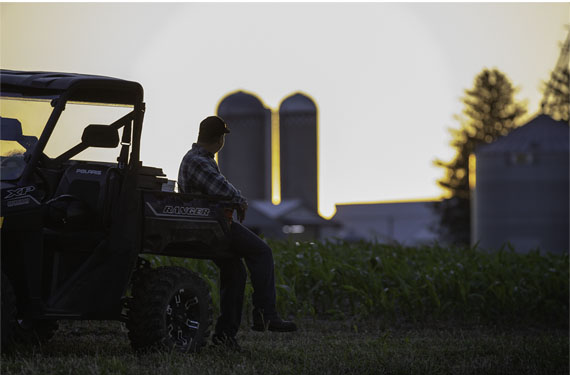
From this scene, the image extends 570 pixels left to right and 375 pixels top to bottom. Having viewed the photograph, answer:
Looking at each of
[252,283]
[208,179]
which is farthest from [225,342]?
[208,179]

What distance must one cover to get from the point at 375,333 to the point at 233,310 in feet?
8.66

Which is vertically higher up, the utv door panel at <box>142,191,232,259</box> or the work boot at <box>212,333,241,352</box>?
the utv door panel at <box>142,191,232,259</box>

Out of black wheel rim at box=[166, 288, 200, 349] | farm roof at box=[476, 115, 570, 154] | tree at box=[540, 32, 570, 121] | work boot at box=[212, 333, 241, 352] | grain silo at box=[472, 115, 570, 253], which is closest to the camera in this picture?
black wheel rim at box=[166, 288, 200, 349]

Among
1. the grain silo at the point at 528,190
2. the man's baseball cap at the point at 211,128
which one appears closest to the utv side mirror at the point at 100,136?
the man's baseball cap at the point at 211,128

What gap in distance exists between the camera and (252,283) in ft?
26.1

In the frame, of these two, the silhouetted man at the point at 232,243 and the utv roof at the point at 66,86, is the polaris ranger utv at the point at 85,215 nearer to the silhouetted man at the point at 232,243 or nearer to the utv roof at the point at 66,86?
the utv roof at the point at 66,86

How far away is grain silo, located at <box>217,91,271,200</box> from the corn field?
55449 mm

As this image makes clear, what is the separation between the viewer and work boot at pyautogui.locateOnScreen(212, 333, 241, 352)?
789cm

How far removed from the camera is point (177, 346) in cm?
758

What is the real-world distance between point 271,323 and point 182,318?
688 mm

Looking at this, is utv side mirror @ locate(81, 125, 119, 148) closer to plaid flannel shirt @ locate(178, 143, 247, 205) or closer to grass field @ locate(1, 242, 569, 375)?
plaid flannel shirt @ locate(178, 143, 247, 205)

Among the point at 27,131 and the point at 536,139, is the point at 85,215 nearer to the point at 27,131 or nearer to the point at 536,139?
the point at 27,131

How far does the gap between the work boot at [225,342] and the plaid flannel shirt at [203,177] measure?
1068 mm

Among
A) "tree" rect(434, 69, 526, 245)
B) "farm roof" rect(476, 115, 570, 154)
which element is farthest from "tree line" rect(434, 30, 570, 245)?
"farm roof" rect(476, 115, 570, 154)
